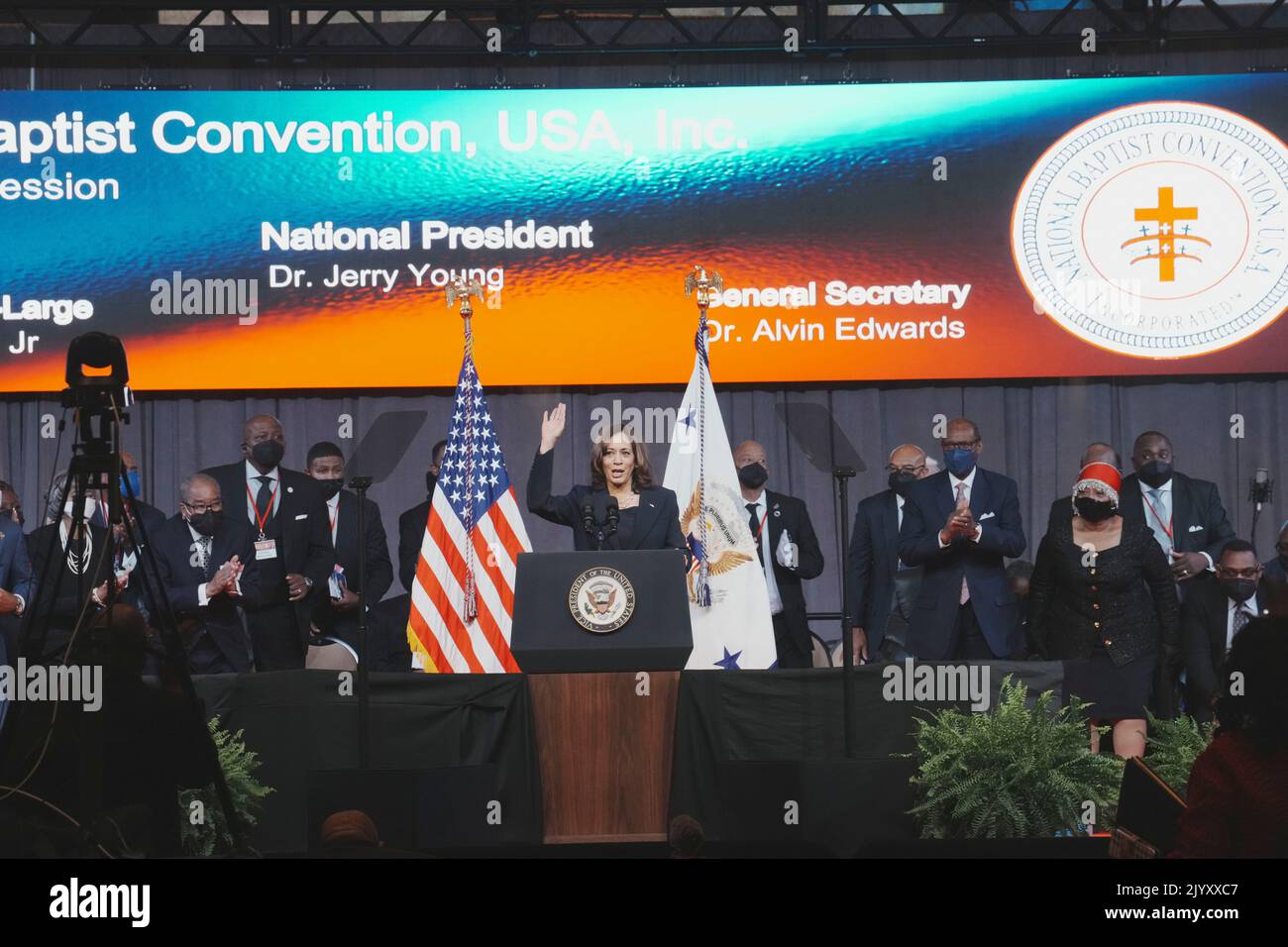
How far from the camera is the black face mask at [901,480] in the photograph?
7.73 meters

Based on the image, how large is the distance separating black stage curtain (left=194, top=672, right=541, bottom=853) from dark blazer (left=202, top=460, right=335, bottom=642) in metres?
1.84

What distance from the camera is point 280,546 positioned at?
7855 millimetres

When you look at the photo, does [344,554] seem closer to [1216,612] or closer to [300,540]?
[300,540]

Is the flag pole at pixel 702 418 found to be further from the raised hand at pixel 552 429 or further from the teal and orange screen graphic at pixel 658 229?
the teal and orange screen graphic at pixel 658 229

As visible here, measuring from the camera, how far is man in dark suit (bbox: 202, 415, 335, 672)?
7703 mm

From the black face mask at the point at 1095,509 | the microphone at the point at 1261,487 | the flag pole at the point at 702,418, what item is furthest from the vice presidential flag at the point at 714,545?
the microphone at the point at 1261,487

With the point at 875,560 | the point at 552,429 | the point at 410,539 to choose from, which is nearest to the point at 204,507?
the point at 410,539

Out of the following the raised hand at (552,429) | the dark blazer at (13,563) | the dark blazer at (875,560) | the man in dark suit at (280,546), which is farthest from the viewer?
the dark blazer at (875,560)

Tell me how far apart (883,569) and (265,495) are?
3090 millimetres

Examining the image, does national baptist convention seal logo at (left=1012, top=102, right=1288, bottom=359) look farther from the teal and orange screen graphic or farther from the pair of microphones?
the pair of microphones
